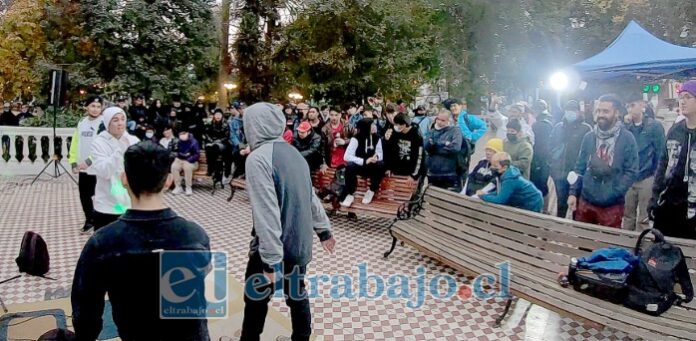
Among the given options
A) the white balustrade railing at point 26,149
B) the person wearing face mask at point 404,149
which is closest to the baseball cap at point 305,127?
the person wearing face mask at point 404,149

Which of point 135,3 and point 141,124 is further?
point 135,3

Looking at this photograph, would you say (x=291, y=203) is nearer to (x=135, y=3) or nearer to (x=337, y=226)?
(x=337, y=226)

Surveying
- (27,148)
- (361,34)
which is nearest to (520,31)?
(361,34)

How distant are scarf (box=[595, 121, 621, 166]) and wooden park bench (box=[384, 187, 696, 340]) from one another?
2.69 feet

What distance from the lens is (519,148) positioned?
18.6ft

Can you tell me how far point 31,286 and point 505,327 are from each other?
3770mm

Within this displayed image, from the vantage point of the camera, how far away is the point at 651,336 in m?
2.77

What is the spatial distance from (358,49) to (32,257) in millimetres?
11240

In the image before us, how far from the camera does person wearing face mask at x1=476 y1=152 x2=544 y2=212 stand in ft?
14.4

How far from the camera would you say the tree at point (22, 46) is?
13172mm

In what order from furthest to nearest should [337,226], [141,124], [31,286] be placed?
[141,124] < [337,226] < [31,286]

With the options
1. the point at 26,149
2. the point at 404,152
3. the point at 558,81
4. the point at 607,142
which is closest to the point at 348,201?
the point at 404,152

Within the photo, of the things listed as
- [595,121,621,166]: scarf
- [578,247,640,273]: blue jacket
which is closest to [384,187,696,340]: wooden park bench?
[578,247,640,273]: blue jacket

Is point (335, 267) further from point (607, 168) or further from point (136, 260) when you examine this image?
point (136, 260)
